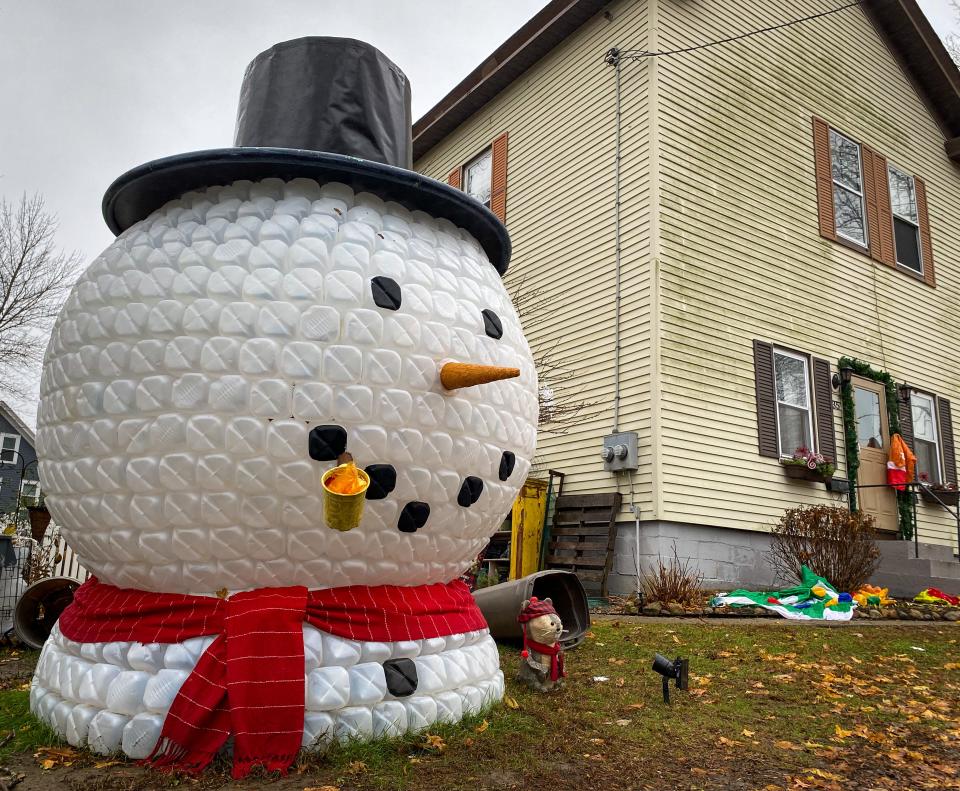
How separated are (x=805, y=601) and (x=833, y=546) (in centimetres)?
Result: 117

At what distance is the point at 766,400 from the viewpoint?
1073cm

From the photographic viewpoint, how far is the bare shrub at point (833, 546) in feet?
29.6

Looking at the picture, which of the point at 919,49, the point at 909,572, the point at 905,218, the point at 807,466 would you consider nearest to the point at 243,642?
the point at 807,466

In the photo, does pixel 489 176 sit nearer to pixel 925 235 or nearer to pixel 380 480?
pixel 925 235

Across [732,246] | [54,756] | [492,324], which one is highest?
[732,246]

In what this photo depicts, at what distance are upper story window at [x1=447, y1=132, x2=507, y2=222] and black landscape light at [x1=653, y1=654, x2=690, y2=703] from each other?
9.75 metres

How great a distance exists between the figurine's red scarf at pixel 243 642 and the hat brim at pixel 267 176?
1.82 m

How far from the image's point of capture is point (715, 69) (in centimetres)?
1147

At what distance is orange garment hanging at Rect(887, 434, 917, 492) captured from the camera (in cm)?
1177

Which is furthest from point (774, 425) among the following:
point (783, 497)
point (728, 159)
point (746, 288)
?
point (728, 159)

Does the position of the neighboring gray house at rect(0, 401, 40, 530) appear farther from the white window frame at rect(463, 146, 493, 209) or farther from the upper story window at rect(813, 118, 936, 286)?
the upper story window at rect(813, 118, 936, 286)

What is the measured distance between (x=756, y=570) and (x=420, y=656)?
25.5 feet

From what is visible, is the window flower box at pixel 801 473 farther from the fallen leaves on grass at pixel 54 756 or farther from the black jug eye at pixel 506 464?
the fallen leaves on grass at pixel 54 756

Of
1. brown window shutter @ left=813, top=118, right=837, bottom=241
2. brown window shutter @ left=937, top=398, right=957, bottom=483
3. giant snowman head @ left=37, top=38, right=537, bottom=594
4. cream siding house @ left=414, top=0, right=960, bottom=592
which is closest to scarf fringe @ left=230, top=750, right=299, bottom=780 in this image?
giant snowman head @ left=37, top=38, right=537, bottom=594
